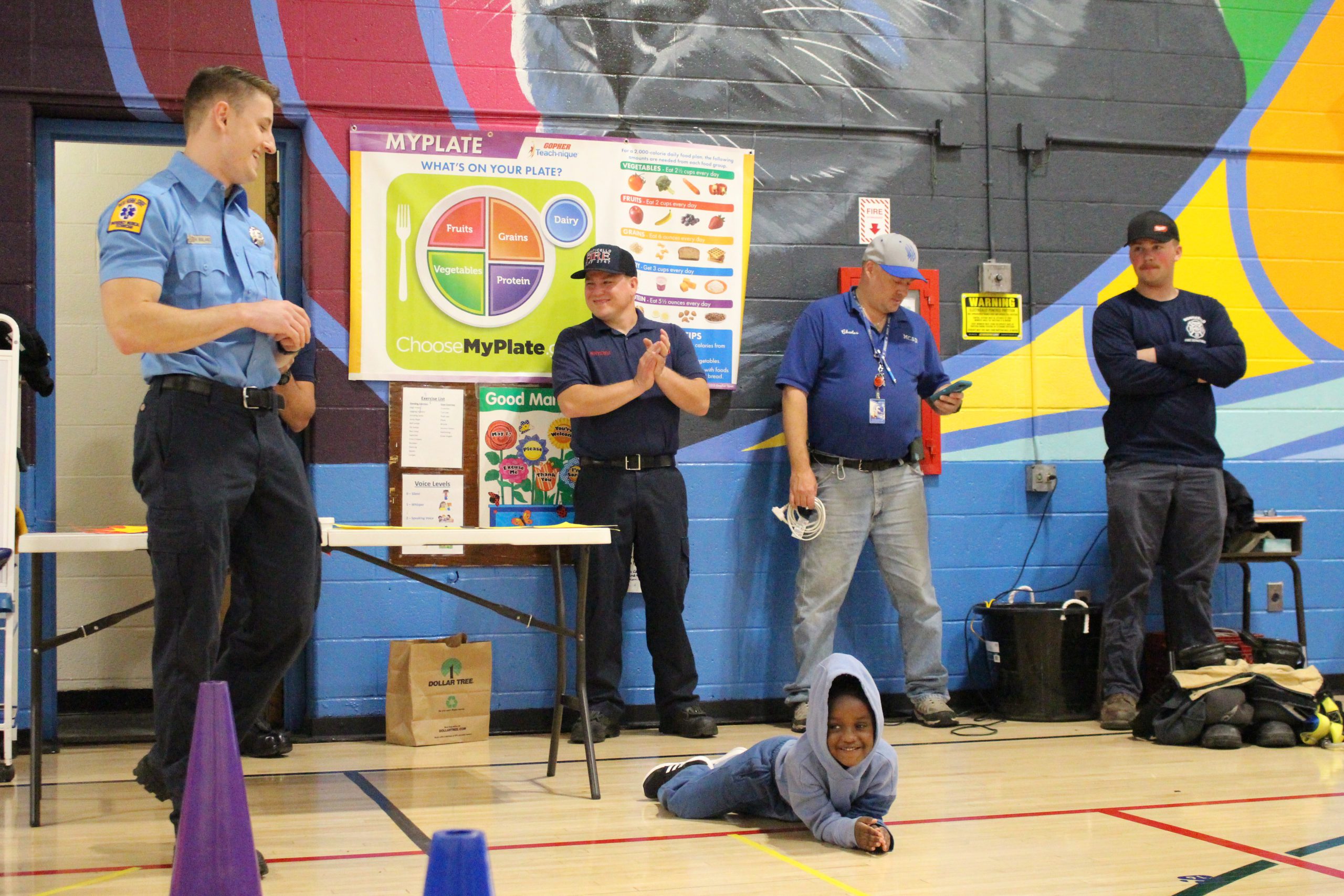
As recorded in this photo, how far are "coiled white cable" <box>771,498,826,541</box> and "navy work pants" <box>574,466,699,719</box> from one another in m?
0.43

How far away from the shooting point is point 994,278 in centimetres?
534

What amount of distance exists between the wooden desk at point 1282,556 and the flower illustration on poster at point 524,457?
271cm

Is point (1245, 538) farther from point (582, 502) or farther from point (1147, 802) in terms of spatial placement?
point (582, 502)

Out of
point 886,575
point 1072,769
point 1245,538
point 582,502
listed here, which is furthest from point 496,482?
point 1245,538

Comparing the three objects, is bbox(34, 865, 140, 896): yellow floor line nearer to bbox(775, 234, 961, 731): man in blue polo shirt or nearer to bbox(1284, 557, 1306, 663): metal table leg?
bbox(775, 234, 961, 731): man in blue polo shirt

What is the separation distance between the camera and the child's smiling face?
2.84 m

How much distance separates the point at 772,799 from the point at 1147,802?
1.10 meters

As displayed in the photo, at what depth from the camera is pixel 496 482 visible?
4.91 metres

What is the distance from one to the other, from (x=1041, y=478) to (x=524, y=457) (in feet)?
7.19

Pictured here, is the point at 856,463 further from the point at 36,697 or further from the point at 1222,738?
the point at 36,697

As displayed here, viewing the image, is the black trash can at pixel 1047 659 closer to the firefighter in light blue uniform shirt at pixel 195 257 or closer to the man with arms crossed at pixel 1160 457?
the man with arms crossed at pixel 1160 457

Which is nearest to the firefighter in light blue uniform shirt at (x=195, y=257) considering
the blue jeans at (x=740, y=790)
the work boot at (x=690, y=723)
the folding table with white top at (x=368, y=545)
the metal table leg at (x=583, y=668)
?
the folding table with white top at (x=368, y=545)

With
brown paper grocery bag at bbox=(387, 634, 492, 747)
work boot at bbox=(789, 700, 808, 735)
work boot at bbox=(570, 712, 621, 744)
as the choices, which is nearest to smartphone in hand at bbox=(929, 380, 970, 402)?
work boot at bbox=(789, 700, 808, 735)

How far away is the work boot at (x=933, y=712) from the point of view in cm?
488
